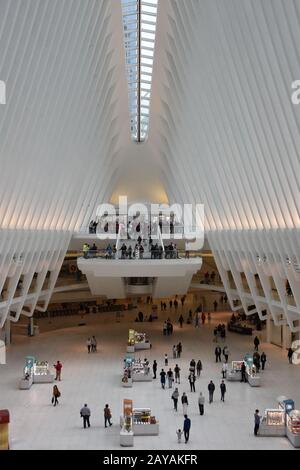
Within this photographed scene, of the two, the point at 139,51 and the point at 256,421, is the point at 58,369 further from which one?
the point at 139,51

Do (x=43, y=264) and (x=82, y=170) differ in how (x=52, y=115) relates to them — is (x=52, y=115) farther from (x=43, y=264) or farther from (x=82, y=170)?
(x=43, y=264)

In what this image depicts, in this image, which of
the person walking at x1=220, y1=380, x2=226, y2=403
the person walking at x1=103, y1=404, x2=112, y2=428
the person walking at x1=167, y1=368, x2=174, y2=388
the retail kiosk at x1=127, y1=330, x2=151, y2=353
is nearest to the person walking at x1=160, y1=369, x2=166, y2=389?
the person walking at x1=167, y1=368, x2=174, y2=388

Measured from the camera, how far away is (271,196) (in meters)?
24.7

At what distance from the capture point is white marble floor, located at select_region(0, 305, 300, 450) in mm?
19453

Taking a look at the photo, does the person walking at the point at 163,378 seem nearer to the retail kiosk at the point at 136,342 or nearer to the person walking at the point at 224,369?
the person walking at the point at 224,369

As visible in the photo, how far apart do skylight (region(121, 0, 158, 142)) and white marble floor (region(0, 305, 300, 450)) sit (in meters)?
12.9

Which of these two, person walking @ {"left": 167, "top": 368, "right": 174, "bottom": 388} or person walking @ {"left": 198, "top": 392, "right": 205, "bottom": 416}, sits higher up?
person walking @ {"left": 167, "top": 368, "right": 174, "bottom": 388}

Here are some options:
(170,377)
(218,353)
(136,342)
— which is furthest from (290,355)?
(136,342)

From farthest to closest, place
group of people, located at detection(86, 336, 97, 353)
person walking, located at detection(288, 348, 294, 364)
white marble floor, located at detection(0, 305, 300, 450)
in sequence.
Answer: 1. group of people, located at detection(86, 336, 97, 353)
2. person walking, located at detection(288, 348, 294, 364)
3. white marble floor, located at detection(0, 305, 300, 450)

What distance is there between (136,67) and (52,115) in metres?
7.91

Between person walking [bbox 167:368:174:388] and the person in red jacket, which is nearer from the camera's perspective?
person walking [bbox 167:368:174:388]

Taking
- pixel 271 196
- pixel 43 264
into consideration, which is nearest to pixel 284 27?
pixel 271 196

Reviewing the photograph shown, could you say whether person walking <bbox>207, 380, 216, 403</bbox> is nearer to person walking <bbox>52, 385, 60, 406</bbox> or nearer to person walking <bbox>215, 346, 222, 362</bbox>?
person walking <bbox>52, 385, 60, 406</bbox>
